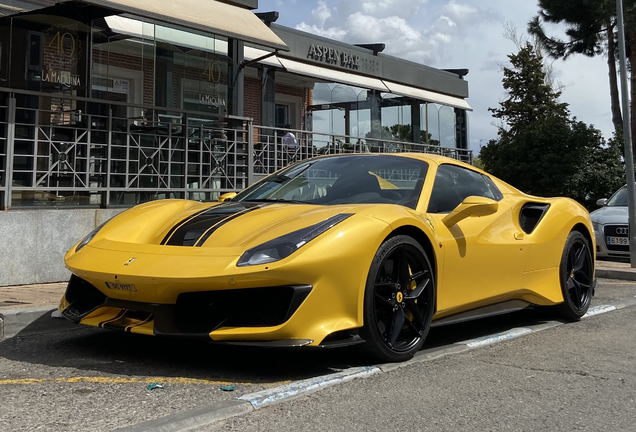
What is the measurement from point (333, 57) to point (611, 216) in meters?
8.76

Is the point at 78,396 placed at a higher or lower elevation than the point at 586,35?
lower

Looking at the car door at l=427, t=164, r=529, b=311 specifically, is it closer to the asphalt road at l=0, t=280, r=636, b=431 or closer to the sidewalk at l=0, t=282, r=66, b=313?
the asphalt road at l=0, t=280, r=636, b=431

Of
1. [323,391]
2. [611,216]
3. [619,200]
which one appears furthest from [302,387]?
[619,200]

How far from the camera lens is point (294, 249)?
11.9ft

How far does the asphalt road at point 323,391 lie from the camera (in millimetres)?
3020

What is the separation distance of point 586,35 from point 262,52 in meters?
16.0

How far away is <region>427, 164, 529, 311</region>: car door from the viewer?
4.49 m

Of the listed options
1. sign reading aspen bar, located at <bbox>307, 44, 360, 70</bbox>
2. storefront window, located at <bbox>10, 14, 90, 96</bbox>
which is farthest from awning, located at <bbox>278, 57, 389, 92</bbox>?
storefront window, located at <bbox>10, 14, 90, 96</bbox>

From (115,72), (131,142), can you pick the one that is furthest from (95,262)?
(115,72)

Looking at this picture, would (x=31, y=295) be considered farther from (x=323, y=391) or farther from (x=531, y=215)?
(x=531, y=215)

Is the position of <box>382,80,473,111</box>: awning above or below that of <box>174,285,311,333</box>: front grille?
above

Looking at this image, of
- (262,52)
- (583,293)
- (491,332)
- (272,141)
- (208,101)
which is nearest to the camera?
(491,332)

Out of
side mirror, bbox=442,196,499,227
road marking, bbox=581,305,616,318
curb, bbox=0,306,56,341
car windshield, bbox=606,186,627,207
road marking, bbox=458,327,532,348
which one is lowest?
road marking, bbox=458,327,532,348

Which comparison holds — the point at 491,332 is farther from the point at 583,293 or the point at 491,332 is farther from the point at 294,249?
the point at 294,249
